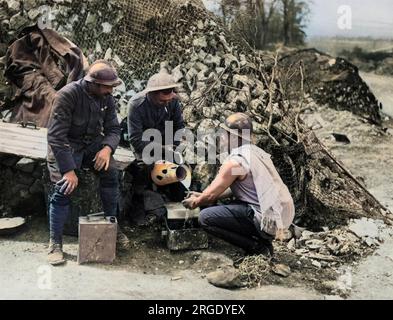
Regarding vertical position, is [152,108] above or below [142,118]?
above

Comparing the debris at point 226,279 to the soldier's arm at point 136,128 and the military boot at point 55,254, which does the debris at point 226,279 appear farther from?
the soldier's arm at point 136,128

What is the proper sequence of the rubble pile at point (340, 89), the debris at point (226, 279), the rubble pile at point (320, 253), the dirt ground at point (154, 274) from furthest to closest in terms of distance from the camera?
the rubble pile at point (340, 89) < the rubble pile at point (320, 253) < the debris at point (226, 279) < the dirt ground at point (154, 274)

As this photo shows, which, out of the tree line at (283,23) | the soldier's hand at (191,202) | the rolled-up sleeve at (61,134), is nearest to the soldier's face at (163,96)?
the rolled-up sleeve at (61,134)

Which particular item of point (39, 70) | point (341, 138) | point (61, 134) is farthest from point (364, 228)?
point (341, 138)

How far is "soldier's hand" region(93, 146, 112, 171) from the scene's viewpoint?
→ 5.41m

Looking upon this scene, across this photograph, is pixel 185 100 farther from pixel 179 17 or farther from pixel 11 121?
pixel 11 121

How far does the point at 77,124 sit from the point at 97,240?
1.09 meters

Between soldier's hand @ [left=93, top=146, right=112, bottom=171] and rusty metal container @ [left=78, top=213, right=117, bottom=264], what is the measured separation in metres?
0.49

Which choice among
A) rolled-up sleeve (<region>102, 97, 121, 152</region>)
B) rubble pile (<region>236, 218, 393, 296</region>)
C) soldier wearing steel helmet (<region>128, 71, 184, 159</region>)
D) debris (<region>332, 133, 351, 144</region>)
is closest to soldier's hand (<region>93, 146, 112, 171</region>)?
rolled-up sleeve (<region>102, 97, 121, 152</region>)

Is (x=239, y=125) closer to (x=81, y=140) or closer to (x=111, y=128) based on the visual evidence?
(x=111, y=128)

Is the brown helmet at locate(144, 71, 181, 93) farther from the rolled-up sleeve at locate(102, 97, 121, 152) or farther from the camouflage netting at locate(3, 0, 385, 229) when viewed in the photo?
the camouflage netting at locate(3, 0, 385, 229)

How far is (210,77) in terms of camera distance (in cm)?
782

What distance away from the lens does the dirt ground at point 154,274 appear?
189 inches

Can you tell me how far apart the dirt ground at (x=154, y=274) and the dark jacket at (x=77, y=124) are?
0.95 metres
